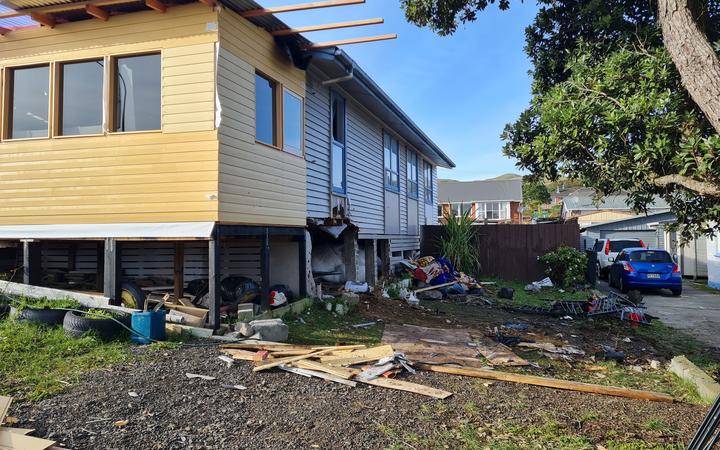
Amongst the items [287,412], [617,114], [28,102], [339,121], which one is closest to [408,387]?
[287,412]

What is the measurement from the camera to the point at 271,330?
20.4 feet

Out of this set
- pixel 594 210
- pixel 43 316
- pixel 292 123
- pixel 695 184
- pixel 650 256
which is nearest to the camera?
pixel 695 184

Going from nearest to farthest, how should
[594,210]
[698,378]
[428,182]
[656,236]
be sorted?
[698,378] < [428,182] < [656,236] < [594,210]

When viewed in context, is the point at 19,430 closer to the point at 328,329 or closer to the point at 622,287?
the point at 328,329

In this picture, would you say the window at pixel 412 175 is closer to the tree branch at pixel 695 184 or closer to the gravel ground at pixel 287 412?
the tree branch at pixel 695 184

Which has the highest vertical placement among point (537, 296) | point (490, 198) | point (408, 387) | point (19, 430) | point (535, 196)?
point (535, 196)

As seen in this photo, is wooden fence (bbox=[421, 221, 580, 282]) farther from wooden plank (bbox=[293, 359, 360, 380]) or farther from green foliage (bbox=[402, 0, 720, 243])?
wooden plank (bbox=[293, 359, 360, 380])

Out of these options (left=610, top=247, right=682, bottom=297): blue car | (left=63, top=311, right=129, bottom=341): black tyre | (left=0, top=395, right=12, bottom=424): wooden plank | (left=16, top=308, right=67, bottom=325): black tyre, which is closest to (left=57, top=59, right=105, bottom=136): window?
(left=16, top=308, right=67, bottom=325): black tyre

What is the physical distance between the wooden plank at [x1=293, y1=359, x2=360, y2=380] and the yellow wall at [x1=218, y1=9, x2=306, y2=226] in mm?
2501

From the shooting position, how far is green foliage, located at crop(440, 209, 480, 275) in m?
16.3

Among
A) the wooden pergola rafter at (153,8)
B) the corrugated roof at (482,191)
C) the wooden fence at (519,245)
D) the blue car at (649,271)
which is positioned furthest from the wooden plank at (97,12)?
the corrugated roof at (482,191)

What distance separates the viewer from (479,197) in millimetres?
47750

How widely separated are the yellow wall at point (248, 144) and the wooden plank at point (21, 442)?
144 inches

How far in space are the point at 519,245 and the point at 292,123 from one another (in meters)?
11.0
